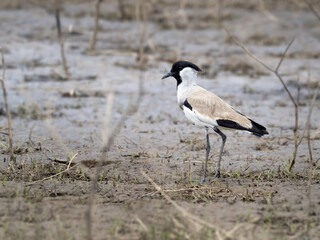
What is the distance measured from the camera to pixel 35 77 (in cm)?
1075

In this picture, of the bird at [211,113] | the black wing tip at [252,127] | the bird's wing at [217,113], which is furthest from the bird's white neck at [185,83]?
the black wing tip at [252,127]

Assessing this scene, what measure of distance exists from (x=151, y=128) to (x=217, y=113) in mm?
2362

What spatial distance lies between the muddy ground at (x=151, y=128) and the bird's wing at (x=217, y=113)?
0.49 m

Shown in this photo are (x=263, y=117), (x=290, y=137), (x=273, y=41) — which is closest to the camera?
(x=290, y=137)

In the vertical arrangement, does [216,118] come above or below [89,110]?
above

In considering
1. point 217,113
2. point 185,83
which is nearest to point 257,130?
point 217,113

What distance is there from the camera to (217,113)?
19.3ft

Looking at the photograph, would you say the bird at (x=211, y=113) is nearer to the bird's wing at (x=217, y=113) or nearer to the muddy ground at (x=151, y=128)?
the bird's wing at (x=217, y=113)

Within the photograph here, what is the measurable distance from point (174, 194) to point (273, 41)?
8.66 meters

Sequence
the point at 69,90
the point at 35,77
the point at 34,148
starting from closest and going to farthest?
1. the point at 34,148
2. the point at 69,90
3. the point at 35,77

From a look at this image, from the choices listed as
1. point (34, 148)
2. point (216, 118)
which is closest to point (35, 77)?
point (34, 148)

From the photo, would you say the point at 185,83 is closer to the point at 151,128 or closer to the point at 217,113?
the point at 217,113

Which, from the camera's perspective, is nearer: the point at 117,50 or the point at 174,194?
the point at 174,194

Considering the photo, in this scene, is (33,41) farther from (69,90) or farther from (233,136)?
(233,136)
